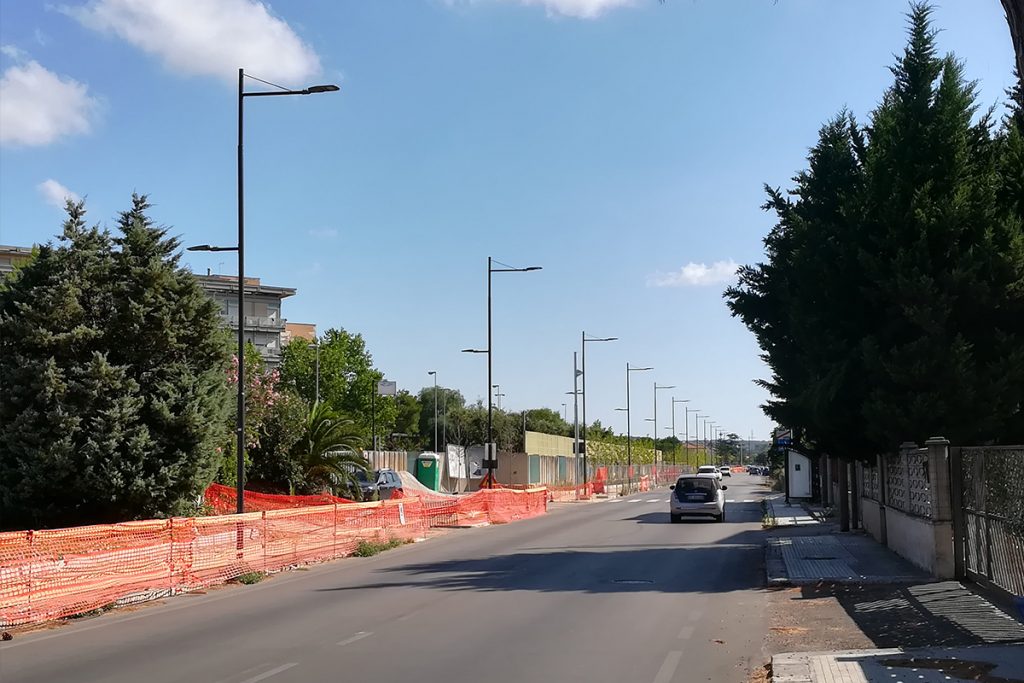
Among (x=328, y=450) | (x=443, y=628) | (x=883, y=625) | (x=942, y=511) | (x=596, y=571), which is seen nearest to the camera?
(x=883, y=625)

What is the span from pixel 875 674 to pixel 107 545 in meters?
10.9

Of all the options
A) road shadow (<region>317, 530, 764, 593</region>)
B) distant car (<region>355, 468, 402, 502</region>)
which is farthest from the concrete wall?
distant car (<region>355, 468, 402, 502</region>)

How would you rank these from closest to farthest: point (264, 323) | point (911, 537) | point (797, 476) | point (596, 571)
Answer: point (911, 537) → point (596, 571) → point (797, 476) → point (264, 323)

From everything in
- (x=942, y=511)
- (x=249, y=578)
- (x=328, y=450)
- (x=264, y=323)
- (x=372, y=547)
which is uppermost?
(x=264, y=323)

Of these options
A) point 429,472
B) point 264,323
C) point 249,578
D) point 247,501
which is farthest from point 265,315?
point 249,578

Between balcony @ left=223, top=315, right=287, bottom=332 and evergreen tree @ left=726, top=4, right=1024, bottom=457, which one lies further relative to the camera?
balcony @ left=223, top=315, right=287, bottom=332

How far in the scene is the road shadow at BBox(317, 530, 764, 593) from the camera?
57.0 feet

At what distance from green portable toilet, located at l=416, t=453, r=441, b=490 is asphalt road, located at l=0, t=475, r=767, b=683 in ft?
139

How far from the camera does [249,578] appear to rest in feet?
61.6

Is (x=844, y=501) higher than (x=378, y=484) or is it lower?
higher

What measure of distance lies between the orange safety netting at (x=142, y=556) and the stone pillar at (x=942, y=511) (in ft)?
38.6

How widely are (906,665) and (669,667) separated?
2.14 m

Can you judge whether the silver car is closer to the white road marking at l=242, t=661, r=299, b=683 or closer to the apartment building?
the white road marking at l=242, t=661, r=299, b=683

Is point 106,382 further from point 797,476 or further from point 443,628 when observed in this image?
point 797,476
